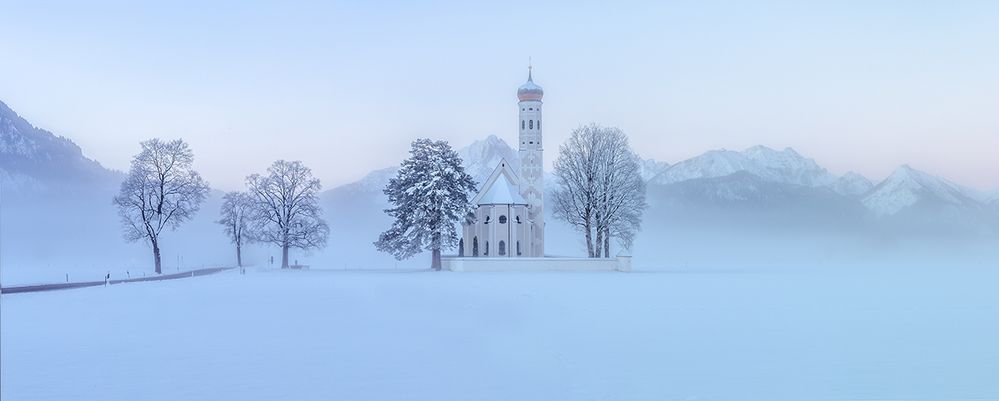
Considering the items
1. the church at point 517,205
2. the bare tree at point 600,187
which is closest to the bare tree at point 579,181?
the bare tree at point 600,187

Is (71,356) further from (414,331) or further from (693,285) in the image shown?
(693,285)

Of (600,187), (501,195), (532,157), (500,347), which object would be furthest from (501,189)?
(500,347)

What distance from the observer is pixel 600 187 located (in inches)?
2589

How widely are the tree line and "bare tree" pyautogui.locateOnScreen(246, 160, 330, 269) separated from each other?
83 millimetres

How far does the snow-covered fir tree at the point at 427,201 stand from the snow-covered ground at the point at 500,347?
26.8 meters

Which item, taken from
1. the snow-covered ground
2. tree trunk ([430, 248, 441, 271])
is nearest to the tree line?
tree trunk ([430, 248, 441, 271])

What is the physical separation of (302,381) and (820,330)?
1493 cm

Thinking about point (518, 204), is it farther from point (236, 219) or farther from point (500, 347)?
point (500, 347)

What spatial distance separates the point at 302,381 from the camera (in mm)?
15586

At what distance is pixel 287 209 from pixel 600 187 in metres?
26.1

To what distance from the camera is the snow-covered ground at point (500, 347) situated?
15031mm

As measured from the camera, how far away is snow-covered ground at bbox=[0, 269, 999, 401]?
49.3 feet

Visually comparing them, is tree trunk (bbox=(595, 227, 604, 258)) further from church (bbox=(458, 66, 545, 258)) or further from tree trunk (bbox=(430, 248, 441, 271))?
tree trunk (bbox=(430, 248, 441, 271))

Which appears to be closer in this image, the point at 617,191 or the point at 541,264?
the point at 541,264
